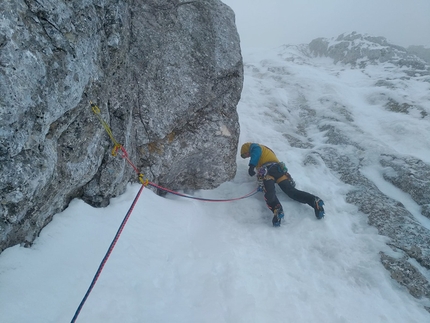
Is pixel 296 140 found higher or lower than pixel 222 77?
lower

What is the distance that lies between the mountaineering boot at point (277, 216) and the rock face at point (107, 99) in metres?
1.70

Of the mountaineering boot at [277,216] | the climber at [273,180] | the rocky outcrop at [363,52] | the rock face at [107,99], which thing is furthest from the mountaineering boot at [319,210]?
the rocky outcrop at [363,52]

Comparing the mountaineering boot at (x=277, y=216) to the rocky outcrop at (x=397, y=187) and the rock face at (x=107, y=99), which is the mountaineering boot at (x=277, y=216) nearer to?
the rock face at (x=107, y=99)

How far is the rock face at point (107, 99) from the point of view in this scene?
267 cm

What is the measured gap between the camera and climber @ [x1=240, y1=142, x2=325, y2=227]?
6.09m

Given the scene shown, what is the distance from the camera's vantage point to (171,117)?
576 centimetres

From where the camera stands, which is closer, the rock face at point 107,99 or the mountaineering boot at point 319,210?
the rock face at point 107,99

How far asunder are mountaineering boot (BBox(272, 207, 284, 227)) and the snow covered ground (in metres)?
0.14

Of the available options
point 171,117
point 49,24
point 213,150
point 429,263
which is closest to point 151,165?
point 171,117

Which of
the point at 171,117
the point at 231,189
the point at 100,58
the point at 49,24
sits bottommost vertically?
the point at 231,189

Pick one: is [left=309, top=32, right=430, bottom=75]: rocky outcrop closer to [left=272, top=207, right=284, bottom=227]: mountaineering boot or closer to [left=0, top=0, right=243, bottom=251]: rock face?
[left=272, top=207, right=284, bottom=227]: mountaineering boot

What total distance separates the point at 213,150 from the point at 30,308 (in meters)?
4.78

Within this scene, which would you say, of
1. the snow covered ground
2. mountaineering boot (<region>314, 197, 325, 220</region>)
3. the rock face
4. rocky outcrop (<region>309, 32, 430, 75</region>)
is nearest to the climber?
mountaineering boot (<region>314, 197, 325, 220</region>)

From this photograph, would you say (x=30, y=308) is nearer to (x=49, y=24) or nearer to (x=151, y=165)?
(x=49, y=24)
